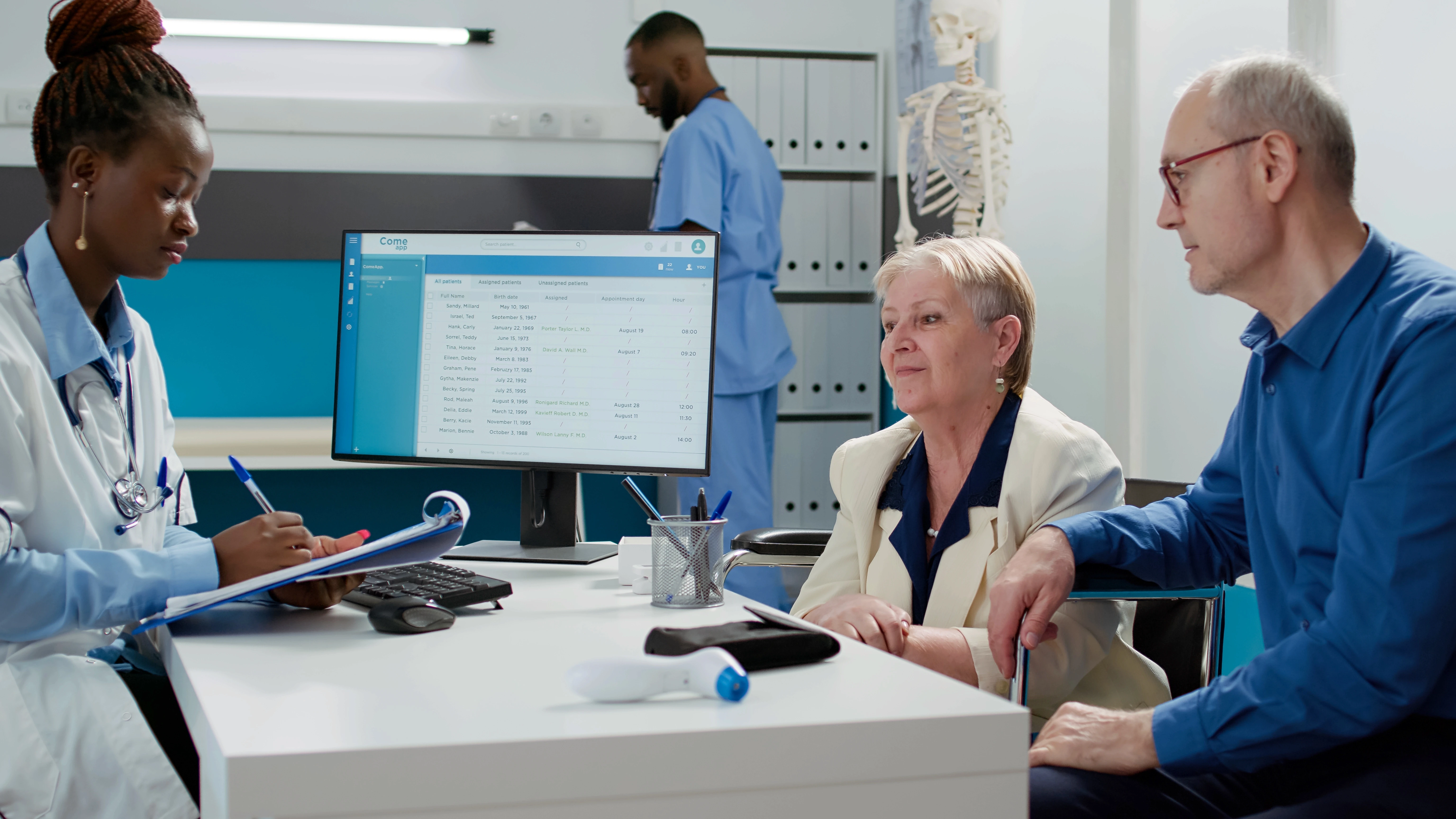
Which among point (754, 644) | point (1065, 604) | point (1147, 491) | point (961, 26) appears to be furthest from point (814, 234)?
point (754, 644)

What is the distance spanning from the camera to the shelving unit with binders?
3.73 m

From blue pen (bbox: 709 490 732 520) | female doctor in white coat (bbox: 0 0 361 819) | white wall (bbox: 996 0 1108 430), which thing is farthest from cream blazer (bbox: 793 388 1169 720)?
white wall (bbox: 996 0 1108 430)

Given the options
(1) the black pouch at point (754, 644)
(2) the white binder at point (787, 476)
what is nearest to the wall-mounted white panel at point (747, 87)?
(2) the white binder at point (787, 476)

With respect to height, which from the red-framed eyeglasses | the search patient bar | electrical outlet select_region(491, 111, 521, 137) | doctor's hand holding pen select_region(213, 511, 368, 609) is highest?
electrical outlet select_region(491, 111, 521, 137)

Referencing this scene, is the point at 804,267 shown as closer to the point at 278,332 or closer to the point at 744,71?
the point at 744,71

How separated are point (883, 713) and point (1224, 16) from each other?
87.1 inches

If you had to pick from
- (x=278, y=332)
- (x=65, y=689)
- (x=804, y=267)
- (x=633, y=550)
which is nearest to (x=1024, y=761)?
(x=633, y=550)

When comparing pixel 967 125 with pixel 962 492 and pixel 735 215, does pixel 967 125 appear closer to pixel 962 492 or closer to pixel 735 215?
pixel 735 215

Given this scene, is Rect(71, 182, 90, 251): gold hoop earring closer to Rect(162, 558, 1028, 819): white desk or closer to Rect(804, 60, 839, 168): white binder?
Rect(162, 558, 1028, 819): white desk

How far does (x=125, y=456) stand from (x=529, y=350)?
50 centimetres

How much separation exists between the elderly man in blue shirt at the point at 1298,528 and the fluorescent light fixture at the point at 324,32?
3.03 meters

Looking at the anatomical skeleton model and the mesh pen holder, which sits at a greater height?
the anatomical skeleton model

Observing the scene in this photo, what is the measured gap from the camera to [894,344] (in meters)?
1.59

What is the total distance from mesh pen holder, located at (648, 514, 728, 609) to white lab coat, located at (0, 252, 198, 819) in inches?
18.3
